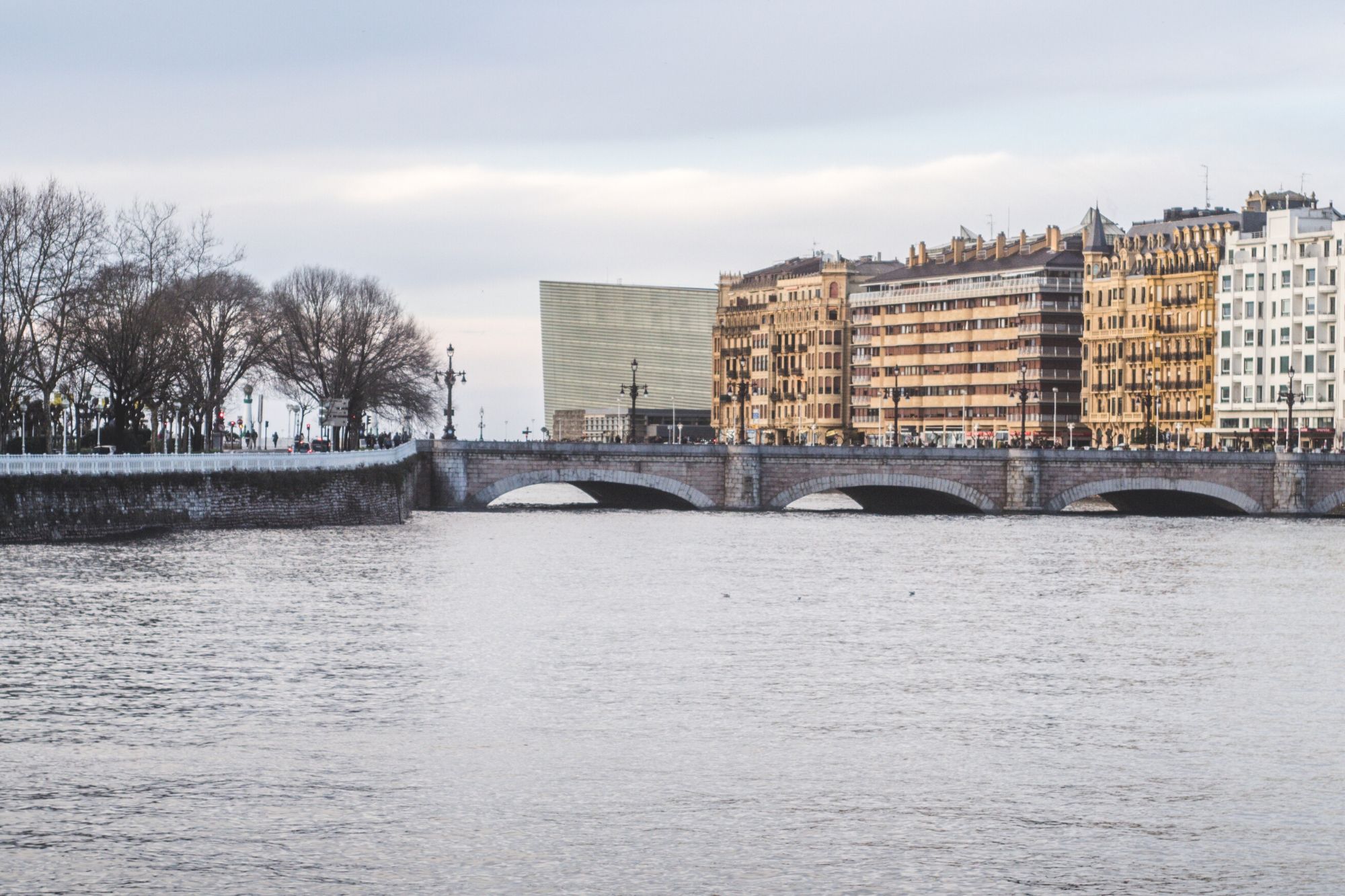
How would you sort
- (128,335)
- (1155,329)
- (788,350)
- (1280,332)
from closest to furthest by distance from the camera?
(128,335) < (1280,332) < (1155,329) < (788,350)

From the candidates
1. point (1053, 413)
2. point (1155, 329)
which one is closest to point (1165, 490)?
point (1155, 329)

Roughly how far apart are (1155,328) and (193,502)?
8964 centimetres

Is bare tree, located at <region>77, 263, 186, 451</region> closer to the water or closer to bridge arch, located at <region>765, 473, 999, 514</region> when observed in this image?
the water

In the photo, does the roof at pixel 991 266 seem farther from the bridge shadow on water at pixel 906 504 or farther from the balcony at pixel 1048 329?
the bridge shadow on water at pixel 906 504

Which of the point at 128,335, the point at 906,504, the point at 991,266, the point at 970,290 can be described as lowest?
the point at 906,504

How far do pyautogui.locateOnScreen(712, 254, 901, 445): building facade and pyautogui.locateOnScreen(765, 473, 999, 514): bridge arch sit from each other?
63119 mm

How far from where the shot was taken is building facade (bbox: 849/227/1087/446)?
152 metres

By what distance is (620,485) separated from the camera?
10531 cm

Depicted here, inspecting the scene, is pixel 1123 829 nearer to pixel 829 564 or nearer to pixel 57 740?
pixel 57 740

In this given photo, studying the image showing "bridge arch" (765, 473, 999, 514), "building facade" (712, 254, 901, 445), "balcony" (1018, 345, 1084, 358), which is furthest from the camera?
"building facade" (712, 254, 901, 445)

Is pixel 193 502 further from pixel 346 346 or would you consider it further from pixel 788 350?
pixel 788 350

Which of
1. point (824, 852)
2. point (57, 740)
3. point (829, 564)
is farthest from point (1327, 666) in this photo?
point (829, 564)

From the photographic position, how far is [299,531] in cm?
6862

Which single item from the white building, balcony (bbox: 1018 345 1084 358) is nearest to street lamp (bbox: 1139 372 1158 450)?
the white building
